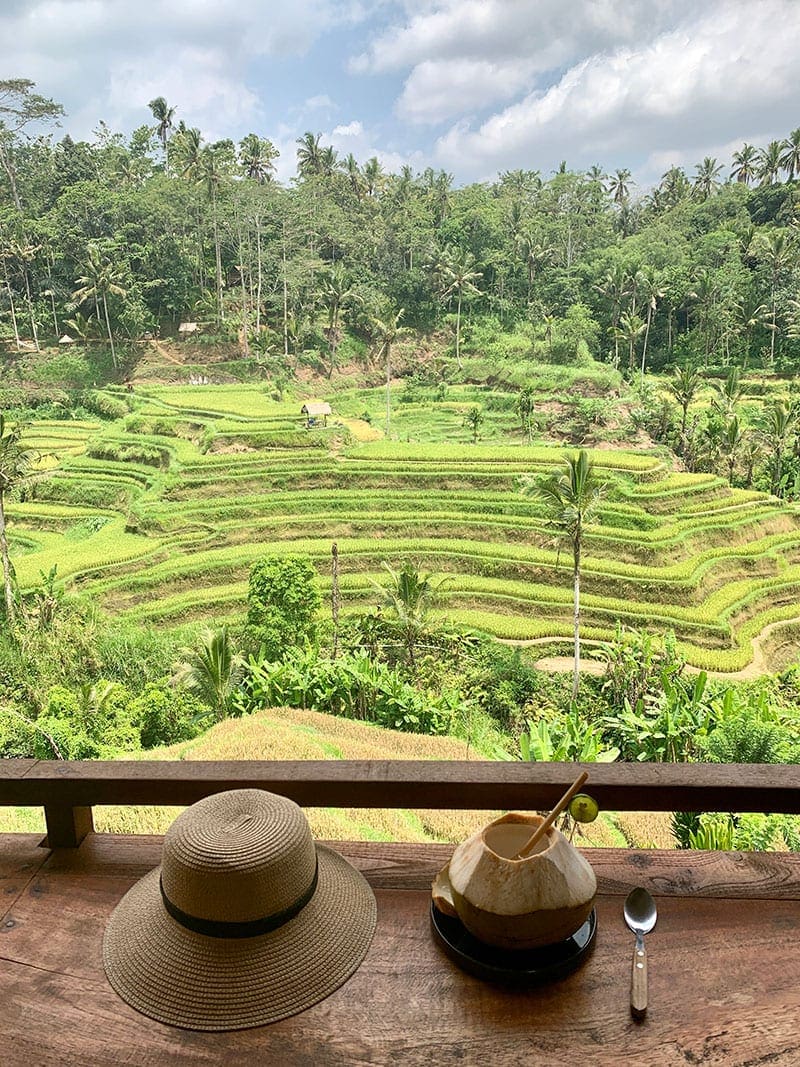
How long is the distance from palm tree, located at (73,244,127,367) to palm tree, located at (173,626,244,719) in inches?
666

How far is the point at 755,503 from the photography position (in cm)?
1507

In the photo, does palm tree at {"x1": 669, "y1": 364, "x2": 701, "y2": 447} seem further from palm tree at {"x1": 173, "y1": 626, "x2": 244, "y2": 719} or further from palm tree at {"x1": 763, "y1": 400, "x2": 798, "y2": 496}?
palm tree at {"x1": 173, "y1": 626, "x2": 244, "y2": 719}

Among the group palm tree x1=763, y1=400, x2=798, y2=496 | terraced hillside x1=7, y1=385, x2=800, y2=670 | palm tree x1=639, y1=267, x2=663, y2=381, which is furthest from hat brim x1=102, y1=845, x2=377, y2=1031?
palm tree x1=639, y1=267, x2=663, y2=381

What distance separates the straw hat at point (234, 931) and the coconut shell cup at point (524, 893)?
0.17 m

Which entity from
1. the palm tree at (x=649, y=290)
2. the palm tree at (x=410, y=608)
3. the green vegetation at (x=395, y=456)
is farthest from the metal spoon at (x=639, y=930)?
the palm tree at (x=649, y=290)

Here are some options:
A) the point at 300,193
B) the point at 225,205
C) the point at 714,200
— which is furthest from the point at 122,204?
the point at 714,200

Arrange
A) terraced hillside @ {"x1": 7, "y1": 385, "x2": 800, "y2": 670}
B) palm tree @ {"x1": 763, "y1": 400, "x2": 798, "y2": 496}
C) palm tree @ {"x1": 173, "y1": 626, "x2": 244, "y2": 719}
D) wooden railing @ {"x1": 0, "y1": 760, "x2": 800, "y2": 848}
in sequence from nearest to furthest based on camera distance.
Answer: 1. wooden railing @ {"x1": 0, "y1": 760, "x2": 800, "y2": 848}
2. palm tree @ {"x1": 173, "y1": 626, "x2": 244, "y2": 719}
3. terraced hillside @ {"x1": 7, "y1": 385, "x2": 800, "y2": 670}
4. palm tree @ {"x1": 763, "y1": 400, "x2": 798, "y2": 496}

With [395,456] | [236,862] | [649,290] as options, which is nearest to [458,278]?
[649,290]

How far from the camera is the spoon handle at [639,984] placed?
901 mm

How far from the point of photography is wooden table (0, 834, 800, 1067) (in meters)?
0.87

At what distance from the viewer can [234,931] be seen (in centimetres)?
90

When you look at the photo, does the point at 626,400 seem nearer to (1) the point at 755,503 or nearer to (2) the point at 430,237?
(1) the point at 755,503

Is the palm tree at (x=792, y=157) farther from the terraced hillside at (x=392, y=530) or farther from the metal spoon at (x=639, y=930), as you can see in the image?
the metal spoon at (x=639, y=930)

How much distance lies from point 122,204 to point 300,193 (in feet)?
23.3
